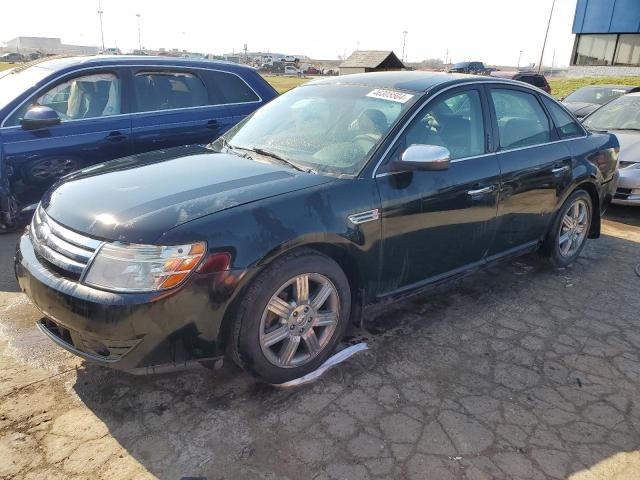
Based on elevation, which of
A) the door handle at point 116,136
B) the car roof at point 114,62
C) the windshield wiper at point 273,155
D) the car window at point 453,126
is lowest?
the door handle at point 116,136

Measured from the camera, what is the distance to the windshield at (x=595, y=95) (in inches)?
476

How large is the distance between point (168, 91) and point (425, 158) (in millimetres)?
3643

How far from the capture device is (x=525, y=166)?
3.99 m

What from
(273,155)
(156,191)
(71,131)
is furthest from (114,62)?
(156,191)

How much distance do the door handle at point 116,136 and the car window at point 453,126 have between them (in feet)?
10.6

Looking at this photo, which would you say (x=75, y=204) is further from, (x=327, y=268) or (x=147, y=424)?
(x=327, y=268)

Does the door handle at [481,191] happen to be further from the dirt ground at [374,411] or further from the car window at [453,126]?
the dirt ground at [374,411]

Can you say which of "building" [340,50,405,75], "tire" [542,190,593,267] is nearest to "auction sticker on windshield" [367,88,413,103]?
"tire" [542,190,593,267]

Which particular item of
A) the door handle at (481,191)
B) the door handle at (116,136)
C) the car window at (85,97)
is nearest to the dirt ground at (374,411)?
the door handle at (481,191)

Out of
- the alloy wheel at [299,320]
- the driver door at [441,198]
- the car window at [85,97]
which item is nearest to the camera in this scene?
the alloy wheel at [299,320]

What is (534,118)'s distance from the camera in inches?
170

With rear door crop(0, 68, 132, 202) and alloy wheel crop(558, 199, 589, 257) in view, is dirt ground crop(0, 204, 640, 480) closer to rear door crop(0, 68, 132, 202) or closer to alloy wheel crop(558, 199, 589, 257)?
alloy wheel crop(558, 199, 589, 257)

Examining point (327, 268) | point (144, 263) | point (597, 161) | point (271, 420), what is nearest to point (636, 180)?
point (597, 161)

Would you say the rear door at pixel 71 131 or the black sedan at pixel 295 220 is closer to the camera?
the black sedan at pixel 295 220
